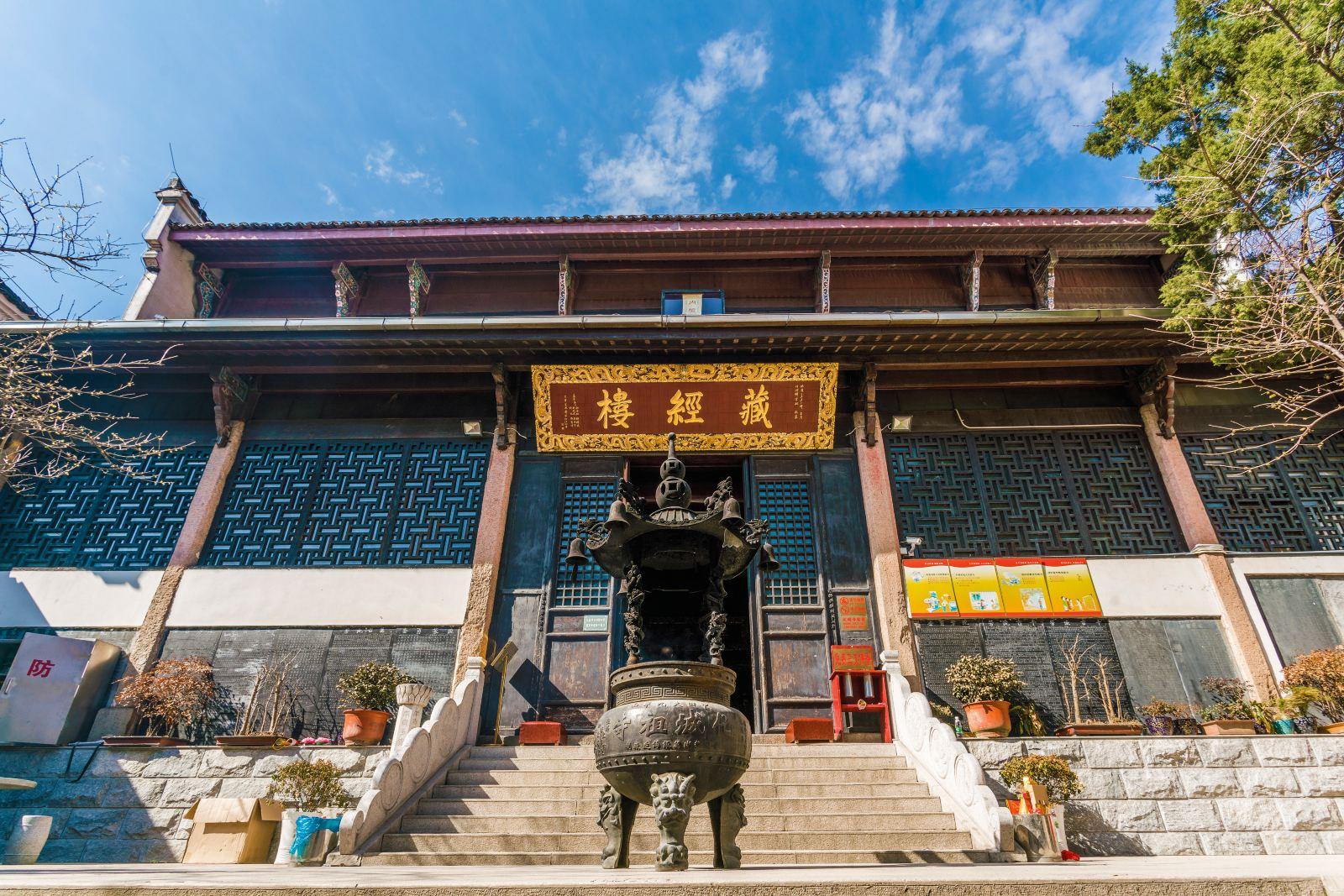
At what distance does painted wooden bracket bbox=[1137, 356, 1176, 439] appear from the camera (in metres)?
10.8

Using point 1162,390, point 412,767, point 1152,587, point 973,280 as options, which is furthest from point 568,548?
point 1162,390

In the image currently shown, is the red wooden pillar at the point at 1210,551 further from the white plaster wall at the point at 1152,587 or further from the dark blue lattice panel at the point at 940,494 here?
the dark blue lattice panel at the point at 940,494

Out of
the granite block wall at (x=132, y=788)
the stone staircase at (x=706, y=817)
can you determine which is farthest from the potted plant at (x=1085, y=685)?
the granite block wall at (x=132, y=788)

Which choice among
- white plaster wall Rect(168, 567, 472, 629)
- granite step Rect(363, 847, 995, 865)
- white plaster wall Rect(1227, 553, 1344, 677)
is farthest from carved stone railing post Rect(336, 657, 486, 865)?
white plaster wall Rect(1227, 553, 1344, 677)

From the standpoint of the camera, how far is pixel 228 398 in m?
11.3

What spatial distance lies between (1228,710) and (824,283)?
26.1ft

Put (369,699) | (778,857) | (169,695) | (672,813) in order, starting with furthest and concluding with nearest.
Result: 1. (369,699)
2. (169,695)
3. (778,857)
4. (672,813)

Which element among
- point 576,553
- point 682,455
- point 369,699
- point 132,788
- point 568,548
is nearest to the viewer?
point 576,553

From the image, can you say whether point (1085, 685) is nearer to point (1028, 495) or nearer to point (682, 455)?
point (1028, 495)

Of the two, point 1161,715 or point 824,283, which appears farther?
point 824,283

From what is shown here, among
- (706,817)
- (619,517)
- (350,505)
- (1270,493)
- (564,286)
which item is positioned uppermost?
(564,286)

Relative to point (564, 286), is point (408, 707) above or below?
below

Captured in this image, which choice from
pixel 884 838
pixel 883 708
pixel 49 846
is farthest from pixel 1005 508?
pixel 49 846

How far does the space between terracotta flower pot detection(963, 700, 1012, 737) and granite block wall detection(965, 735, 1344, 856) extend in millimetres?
561
